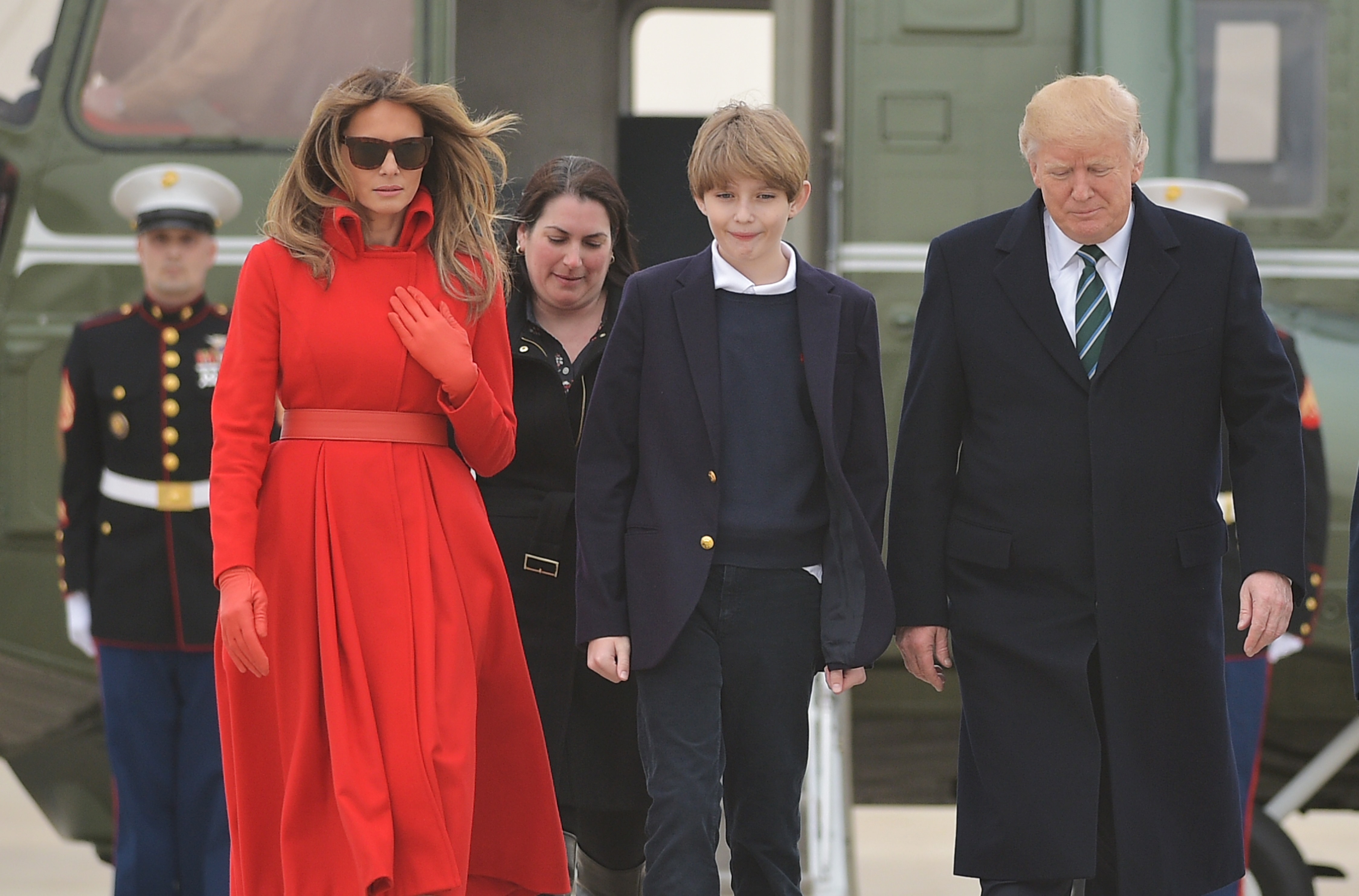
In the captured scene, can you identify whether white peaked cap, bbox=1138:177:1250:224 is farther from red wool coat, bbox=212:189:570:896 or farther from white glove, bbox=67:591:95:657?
white glove, bbox=67:591:95:657

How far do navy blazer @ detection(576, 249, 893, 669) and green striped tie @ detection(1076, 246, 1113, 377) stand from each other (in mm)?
330

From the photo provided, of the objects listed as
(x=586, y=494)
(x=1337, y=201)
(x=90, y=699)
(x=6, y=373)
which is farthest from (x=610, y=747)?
(x=1337, y=201)

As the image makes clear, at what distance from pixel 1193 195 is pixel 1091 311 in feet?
5.05

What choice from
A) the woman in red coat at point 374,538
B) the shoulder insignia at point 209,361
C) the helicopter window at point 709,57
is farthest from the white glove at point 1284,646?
the helicopter window at point 709,57

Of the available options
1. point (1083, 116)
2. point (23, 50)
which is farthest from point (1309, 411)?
point (23, 50)

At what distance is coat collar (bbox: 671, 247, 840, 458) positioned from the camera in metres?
2.60

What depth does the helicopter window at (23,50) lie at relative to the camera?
433 cm

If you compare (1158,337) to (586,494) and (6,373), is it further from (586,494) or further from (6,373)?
(6,373)

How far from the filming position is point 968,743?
264 cm

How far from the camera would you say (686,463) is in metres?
2.62

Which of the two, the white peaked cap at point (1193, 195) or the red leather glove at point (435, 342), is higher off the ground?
the white peaked cap at point (1193, 195)

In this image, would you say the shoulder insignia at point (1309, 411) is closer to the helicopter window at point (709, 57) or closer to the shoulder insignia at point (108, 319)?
the shoulder insignia at point (108, 319)

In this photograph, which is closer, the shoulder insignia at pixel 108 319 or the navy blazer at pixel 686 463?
the navy blazer at pixel 686 463

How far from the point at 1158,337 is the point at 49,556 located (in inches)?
117
